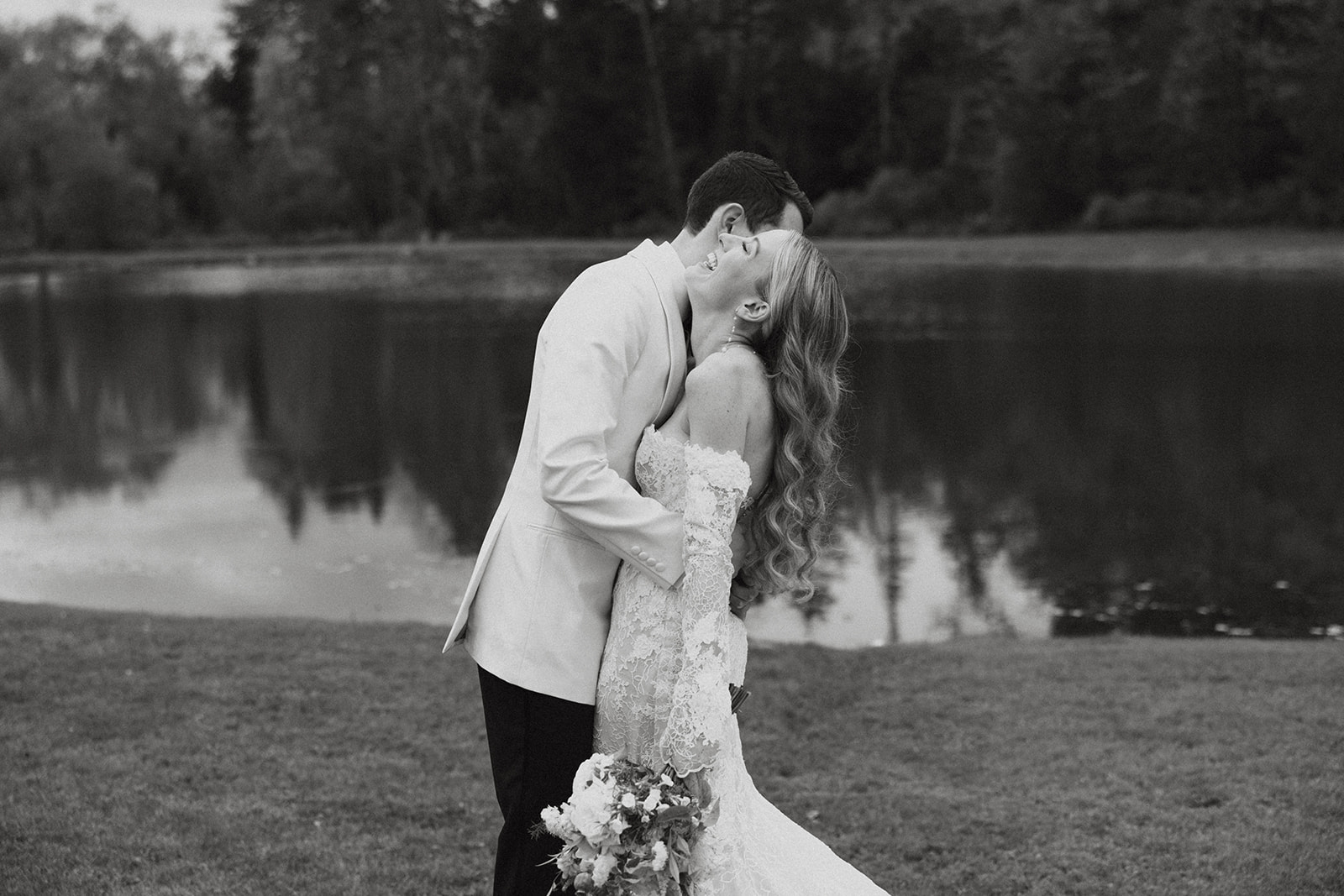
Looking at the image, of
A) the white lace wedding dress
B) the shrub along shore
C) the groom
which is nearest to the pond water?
the white lace wedding dress

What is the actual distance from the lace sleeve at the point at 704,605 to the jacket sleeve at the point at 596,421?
71 mm

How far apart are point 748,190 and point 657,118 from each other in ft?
213

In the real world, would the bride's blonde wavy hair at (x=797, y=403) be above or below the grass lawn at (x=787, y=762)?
above

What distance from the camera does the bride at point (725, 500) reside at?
3549 mm

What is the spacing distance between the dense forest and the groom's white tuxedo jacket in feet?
157

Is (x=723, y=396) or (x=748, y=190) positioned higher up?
(x=748, y=190)

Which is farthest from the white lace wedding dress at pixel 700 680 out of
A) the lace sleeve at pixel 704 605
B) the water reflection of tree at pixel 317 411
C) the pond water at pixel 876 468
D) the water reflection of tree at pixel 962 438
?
the water reflection of tree at pixel 317 411

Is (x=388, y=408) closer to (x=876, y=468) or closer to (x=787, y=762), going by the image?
(x=876, y=468)

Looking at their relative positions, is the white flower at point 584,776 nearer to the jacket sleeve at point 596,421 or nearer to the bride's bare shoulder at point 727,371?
the jacket sleeve at point 596,421

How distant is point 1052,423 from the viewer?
18.7 m

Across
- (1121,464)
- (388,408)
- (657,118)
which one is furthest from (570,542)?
(657,118)

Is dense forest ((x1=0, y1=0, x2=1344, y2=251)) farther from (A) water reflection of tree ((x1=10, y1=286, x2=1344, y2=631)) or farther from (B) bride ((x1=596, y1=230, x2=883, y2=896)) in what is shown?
(B) bride ((x1=596, y1=230, x2=883, y2=896))

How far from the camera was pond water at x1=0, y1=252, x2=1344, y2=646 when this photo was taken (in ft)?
36.7

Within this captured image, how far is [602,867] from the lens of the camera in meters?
3.43
